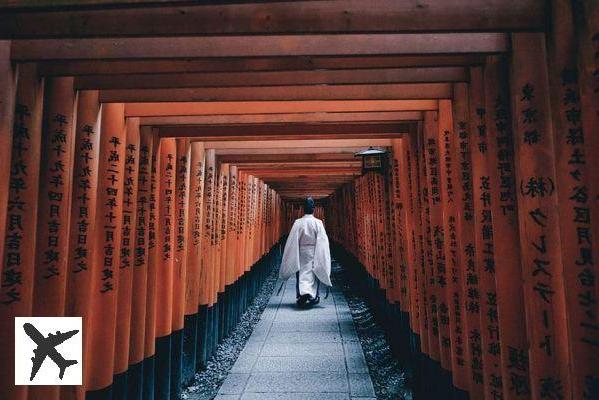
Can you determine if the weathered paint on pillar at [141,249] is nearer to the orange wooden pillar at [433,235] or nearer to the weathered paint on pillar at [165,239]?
the weathered paint on pillar at [165,239]

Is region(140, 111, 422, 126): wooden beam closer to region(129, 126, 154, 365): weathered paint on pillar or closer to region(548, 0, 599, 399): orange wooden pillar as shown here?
region(129, 126, 154, 365): weathered paint on pillar

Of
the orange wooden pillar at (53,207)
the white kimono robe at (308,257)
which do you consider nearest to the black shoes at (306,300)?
the white kimono robe at (308,257)

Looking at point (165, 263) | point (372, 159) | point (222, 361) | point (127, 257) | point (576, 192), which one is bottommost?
point (222, 361)

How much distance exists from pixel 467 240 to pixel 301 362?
4.15 meters

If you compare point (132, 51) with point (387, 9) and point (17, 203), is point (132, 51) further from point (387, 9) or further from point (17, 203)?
point (387, 9)

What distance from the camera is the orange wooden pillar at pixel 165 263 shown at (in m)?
4.67

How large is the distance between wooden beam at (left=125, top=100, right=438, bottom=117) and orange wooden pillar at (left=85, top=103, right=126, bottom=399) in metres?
0.31

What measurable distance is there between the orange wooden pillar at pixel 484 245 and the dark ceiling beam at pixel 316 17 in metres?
0.77

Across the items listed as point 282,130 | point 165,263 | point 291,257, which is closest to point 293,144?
point 282,130

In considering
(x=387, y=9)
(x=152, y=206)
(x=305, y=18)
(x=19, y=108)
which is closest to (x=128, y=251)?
(x=152, y=206)

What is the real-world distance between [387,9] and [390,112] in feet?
6.65

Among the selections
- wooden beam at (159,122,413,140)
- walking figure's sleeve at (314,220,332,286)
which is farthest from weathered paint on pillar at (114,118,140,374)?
walking figure's sleeve at (314,220,332,286)

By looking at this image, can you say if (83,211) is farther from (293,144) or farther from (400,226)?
(400,226)

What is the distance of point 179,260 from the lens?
5066mm
